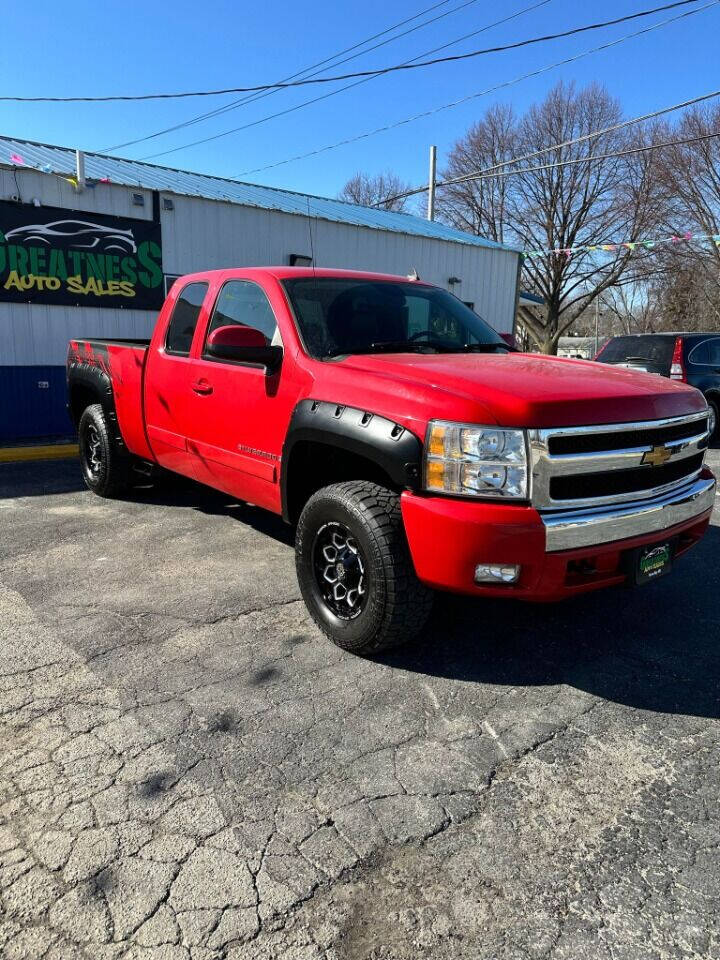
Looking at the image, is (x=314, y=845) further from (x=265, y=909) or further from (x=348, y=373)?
(x=348, y=373)

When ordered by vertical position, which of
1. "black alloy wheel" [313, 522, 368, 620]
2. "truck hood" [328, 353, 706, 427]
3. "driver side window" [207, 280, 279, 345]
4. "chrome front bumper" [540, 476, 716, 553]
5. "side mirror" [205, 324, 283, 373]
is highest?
"driver side window" [207, 280, 279, 345]

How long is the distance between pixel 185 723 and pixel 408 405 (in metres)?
1.64

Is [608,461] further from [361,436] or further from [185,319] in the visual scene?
[185,319]

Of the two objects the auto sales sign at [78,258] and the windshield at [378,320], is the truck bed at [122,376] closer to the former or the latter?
the windshield at [378,320]

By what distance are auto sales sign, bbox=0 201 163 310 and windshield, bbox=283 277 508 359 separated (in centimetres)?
680

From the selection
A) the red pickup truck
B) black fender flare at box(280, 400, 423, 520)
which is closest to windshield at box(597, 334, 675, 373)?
the red pickup truck

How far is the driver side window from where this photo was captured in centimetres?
413

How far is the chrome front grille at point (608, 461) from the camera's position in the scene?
9.46 ft

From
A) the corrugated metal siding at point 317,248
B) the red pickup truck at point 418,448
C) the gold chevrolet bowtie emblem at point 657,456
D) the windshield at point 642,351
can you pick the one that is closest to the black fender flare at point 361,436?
the red pickup truck at point 418,448

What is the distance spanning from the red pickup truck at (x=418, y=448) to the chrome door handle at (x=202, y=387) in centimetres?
1

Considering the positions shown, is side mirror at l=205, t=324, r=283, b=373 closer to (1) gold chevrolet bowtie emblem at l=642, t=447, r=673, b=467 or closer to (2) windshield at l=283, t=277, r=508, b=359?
(2) windshield at l=283, t=277, r=508, b=359

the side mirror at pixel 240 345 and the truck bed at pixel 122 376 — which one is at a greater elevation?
the side mirror at pixel 240 345

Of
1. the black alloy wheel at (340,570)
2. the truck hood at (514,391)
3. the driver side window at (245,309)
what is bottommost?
the black alloy wheel at (340,570)

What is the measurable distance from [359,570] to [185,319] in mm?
2575
